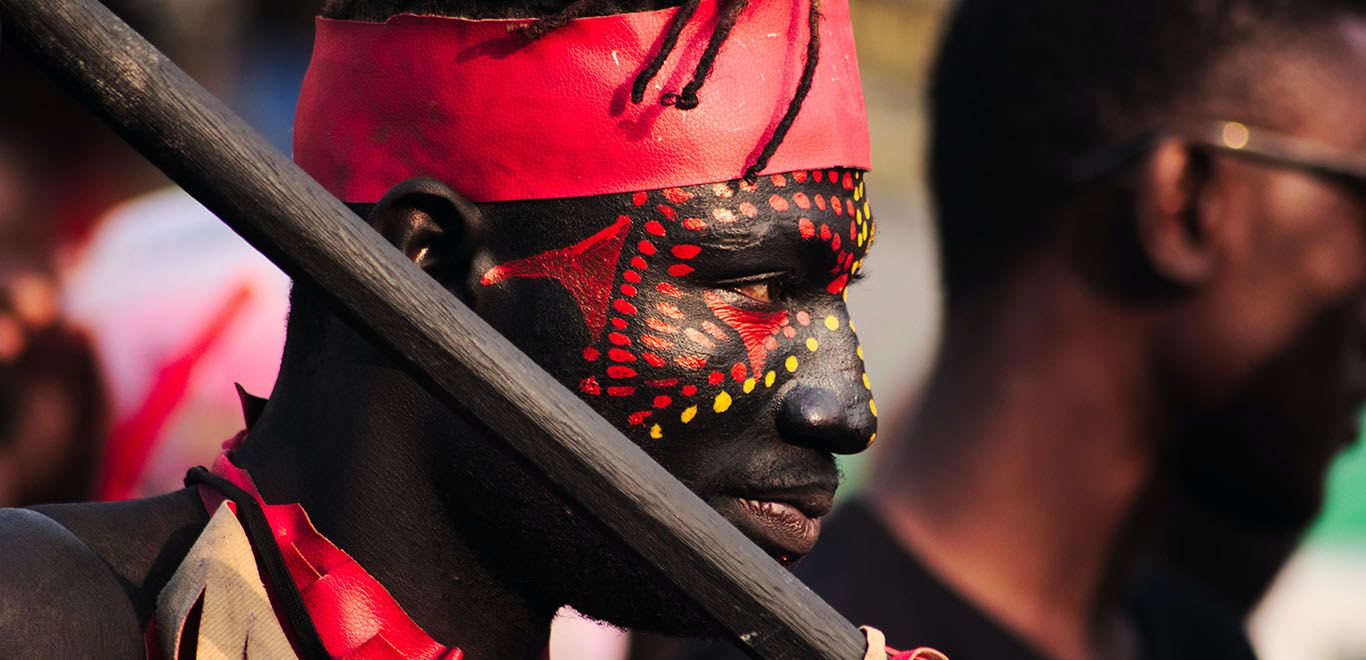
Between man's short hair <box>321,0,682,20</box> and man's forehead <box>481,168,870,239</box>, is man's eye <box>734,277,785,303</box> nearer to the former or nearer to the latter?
man's forehead <box>481,168,870,239</box>

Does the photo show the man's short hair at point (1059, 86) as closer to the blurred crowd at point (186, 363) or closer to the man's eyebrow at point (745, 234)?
the blurred crowd at point (186, 363)

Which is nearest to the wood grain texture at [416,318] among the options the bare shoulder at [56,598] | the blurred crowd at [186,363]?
the bare shoulder at [56,598]

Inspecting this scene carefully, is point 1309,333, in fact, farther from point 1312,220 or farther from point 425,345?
point 425,345

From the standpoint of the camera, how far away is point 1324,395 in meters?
4.25

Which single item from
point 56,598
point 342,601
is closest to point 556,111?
point 342,601

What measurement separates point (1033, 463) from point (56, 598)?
240cm

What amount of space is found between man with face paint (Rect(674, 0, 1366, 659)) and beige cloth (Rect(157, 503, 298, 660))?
181cm

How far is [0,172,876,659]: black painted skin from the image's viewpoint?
8.34ft

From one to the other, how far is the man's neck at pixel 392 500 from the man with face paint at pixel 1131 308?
1556 mm

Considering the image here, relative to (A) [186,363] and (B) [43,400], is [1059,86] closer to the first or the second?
(A) [186,363]

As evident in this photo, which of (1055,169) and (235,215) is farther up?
(235,215)

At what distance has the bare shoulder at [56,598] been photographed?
227cm

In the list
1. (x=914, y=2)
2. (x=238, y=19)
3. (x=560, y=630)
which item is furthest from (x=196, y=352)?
(x=914, y=2)

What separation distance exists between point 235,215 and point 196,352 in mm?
2425
